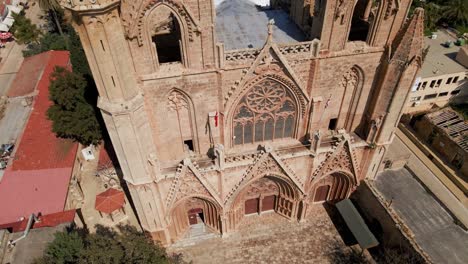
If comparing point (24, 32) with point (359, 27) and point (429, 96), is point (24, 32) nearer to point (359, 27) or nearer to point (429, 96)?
point (359, 27)

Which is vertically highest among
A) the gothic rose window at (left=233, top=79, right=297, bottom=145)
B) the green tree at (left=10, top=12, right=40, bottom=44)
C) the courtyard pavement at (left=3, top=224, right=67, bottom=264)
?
the gothic rose window at (left=233, top=79, right=297, bottom=145)

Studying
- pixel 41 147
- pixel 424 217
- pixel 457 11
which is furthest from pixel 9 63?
pixel 457 11

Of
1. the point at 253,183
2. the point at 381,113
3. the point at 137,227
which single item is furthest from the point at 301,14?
the point at 137,227

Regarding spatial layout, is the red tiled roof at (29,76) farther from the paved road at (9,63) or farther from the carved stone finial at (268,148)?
the carved stone finial at (268,148)

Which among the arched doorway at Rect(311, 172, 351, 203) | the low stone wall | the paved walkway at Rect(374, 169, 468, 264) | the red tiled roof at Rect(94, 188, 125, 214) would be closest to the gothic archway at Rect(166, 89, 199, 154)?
the red tiled roof at Rect(94, 188, 125, 214)

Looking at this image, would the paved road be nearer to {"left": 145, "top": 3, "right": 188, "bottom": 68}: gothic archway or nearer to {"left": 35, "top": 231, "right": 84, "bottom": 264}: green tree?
{"left": 35, "top": 231, "right": 84, "bottom": 264}: green tree

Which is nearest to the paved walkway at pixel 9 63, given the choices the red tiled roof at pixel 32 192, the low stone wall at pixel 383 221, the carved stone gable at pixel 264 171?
the red tiled roof at pixel 32 192

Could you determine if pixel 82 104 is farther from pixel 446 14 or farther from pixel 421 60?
pixel 446 14
